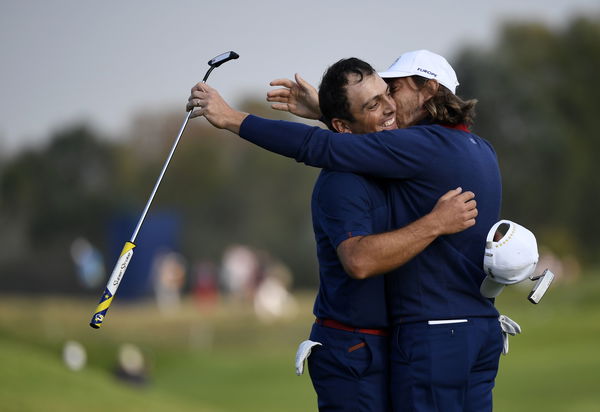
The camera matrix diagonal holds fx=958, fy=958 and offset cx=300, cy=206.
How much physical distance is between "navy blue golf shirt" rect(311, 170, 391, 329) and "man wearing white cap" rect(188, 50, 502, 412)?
0.06m

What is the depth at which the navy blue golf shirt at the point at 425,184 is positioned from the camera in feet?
13.5

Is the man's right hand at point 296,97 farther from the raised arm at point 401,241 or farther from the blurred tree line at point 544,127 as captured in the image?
the blurred tree line at point 544,127

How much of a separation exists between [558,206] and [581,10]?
51.3 feet

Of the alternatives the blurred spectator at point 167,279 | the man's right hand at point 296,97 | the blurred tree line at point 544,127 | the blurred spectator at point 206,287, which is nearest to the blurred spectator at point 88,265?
the blurred spectator at point 167,279

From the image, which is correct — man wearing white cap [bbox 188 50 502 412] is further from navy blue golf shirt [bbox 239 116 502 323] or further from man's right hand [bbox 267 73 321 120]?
man's right hand [bbox 267 73 321 120]

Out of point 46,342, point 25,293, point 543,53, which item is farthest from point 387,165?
point 543,53

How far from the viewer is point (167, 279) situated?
101 ft

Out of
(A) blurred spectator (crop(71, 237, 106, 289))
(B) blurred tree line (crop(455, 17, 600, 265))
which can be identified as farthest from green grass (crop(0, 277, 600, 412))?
(B) blurred tree line (crop(455, 17, 600, 265))

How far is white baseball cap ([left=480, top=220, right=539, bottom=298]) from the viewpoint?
4.03 m

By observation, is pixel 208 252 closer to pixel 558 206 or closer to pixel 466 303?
pixel 558 206

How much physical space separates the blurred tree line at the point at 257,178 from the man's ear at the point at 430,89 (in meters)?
27.7

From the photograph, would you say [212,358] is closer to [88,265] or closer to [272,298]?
[272,298]

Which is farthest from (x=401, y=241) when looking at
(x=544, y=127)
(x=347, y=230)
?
(x=544, y=127)

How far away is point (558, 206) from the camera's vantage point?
46.6m
